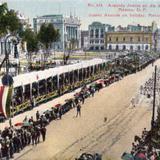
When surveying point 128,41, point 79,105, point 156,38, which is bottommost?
point 79,105

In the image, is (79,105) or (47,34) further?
(47,34)

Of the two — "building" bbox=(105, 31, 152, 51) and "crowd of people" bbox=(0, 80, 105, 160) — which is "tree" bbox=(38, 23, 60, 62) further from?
"crowd of people" bbox=(0, 80, 105, 160)

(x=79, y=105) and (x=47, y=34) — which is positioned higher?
(x=47, y=34)

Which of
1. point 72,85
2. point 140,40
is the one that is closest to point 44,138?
point 72,85

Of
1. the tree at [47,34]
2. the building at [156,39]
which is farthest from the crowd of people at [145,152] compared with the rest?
the tree at [47,34]

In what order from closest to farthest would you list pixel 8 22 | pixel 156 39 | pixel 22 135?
pixel 22 135 < pixel 8 22 < pixel 156 39

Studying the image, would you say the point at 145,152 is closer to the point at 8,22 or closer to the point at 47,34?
the point at 8,22

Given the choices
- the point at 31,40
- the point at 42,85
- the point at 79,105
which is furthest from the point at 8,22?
the point at 31,40

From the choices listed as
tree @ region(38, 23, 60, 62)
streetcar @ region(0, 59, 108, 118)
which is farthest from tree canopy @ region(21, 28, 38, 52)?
streetcar @ region(0, 59, 108, 118)

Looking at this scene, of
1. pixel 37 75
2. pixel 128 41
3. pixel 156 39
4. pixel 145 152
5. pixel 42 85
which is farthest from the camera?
pixel 128 41

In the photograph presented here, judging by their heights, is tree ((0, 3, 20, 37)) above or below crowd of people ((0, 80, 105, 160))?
above
